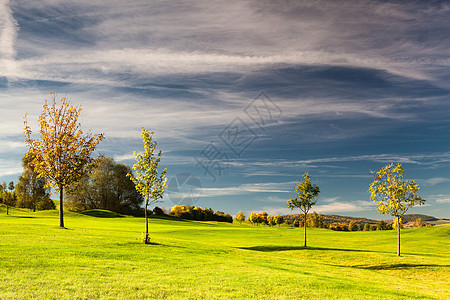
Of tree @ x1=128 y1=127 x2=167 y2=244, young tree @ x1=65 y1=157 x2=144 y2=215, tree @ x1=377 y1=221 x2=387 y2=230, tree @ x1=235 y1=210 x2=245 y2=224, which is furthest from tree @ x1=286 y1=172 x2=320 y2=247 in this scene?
tree @ x1=235 y1=210 x2=245 y2=224

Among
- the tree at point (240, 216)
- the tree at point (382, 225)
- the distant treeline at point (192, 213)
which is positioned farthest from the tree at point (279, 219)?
the tree at point (382, 225)

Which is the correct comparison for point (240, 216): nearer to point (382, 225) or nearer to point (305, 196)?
point (382, 225)

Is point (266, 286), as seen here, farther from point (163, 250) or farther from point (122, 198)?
point (122, 198)

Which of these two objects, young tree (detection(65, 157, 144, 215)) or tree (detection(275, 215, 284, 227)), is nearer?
young tree (detection(65, 157, 144, 215))

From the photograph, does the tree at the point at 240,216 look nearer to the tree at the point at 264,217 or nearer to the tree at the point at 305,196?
the tree at the point at 264,217

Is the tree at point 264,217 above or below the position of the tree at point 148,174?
below

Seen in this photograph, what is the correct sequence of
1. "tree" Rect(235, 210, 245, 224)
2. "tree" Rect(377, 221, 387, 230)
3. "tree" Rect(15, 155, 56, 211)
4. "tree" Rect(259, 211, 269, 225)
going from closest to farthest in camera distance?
"tree" Rect(15, 155, 56, 211)
"tree" Rect(377, 221, 387, 230)
"tree" Rect(259, 211, 269, 225)
"tree" Rect(235, 210, 245, 224)

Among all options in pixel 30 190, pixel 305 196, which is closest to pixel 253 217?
pixel 30 190

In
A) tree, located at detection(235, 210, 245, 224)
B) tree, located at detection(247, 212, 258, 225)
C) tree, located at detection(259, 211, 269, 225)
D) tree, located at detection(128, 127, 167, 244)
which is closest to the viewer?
tree, located at detection(128, 127, 167, 244)

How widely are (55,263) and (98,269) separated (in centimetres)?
219

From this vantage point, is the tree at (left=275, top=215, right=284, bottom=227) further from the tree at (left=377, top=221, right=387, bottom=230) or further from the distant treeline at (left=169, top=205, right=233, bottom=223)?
the tree at (left=377, top=221, right=387, bottom=230)

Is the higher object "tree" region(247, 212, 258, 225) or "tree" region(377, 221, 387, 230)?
"tree" region(377, 221, 387, 230)

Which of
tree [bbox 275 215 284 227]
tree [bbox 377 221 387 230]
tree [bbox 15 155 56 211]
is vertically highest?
tree [bbox 15 155 56 211]

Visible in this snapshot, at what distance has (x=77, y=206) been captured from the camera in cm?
9381
